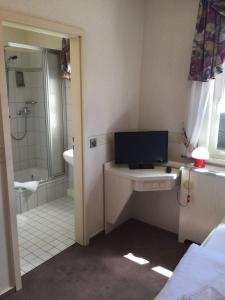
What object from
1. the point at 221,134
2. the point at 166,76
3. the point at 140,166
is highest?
the point at 166,76

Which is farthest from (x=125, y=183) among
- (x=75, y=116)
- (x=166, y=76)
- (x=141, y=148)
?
(x=166, y=76)

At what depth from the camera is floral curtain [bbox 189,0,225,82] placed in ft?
7.22

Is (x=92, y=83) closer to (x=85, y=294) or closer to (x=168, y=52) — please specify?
(x=168, y=52)

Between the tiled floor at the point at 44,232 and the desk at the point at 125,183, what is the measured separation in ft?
1.66

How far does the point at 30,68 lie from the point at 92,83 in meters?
Answer: 1.75

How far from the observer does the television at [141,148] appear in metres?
2.60

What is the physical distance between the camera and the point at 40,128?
3869mm

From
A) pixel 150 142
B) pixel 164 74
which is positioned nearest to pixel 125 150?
pixel 150 142

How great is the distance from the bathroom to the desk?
1.98ft

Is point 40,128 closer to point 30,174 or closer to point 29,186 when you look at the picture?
point 30,174

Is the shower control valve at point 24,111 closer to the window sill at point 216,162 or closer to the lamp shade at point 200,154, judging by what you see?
the lamp shade at point 200,154

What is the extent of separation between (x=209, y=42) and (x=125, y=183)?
1464 millimetres

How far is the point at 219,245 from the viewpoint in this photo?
5.51 feet

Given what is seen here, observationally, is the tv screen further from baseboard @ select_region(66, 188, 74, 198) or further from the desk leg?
baseboard @ select_region(66, 188, 74, 198)
